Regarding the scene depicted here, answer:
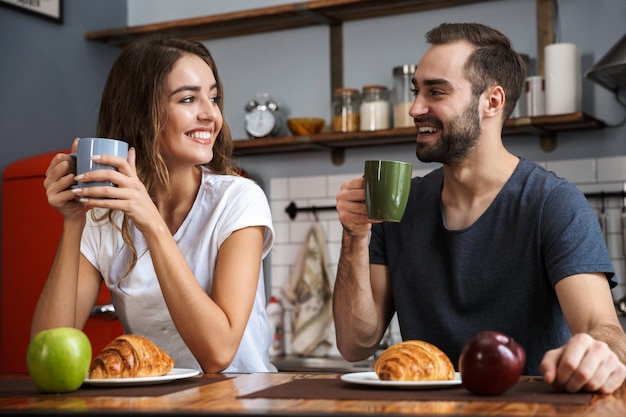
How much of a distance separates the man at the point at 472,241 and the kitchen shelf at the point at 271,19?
1.62 m

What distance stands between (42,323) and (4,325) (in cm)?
188

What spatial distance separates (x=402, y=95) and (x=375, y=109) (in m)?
0.13

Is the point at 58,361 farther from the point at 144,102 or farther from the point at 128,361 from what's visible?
the point at 144,102

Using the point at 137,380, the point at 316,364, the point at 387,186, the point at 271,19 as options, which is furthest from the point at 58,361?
the point at 271,19

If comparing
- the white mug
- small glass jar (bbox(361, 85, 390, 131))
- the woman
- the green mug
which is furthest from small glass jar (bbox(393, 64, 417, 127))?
the white mug

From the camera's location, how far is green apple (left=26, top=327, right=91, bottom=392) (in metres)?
1.34

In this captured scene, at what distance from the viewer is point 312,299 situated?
3.88m

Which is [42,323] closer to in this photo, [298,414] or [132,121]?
[132,121]

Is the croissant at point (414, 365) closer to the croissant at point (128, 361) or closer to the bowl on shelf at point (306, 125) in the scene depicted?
the croissant at point (128, 361)

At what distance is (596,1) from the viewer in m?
3.54

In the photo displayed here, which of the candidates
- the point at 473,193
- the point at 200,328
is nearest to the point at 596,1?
the point at 473,193

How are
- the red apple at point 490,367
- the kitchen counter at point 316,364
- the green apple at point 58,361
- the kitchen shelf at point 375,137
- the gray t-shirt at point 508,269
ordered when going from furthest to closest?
the kitchen counter at point 316,364 < the kitchen shelf at point 375,137 < the gray t-shirt at point 508,269 < the green apple at point 58,361 < the red apple at point 490,367

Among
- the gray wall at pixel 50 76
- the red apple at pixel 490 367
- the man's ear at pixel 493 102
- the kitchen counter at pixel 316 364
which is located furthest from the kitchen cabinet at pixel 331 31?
the red apple at pixel 490 367

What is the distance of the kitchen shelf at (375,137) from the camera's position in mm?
3359
